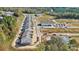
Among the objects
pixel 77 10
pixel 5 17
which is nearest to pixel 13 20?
pixel 5 17

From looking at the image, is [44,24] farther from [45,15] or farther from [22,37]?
[22,37]
